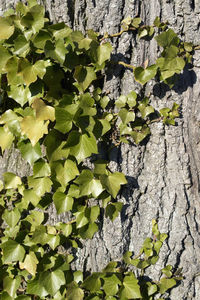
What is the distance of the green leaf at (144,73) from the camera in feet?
4.33

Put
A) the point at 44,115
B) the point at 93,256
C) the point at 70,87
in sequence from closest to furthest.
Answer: the point at 44,115 → the point at 70,87 → the point at 93,256

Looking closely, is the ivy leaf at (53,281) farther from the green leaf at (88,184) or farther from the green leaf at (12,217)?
the green leaf at (88,184)

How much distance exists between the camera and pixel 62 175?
1.38 metres

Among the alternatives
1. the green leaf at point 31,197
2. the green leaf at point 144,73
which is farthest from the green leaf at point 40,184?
the green leaf at point 144,73

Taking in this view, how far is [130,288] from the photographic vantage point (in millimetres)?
1483

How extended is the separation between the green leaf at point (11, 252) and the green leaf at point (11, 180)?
0.86 ft

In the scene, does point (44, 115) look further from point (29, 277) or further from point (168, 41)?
point (29, 277)

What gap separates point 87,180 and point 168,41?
68 centimetres

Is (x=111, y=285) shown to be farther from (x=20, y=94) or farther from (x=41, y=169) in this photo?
(x=20, y=94)

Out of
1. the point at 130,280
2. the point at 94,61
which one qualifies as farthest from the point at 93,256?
the point at 94,61

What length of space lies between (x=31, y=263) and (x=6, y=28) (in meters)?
1.06

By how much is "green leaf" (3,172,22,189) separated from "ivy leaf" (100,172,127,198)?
0.44 metres

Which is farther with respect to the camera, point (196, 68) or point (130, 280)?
point (130, 280)

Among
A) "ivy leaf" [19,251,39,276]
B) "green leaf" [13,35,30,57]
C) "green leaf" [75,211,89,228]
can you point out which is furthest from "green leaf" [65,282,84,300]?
"green leaf" [13,35,30,57]
